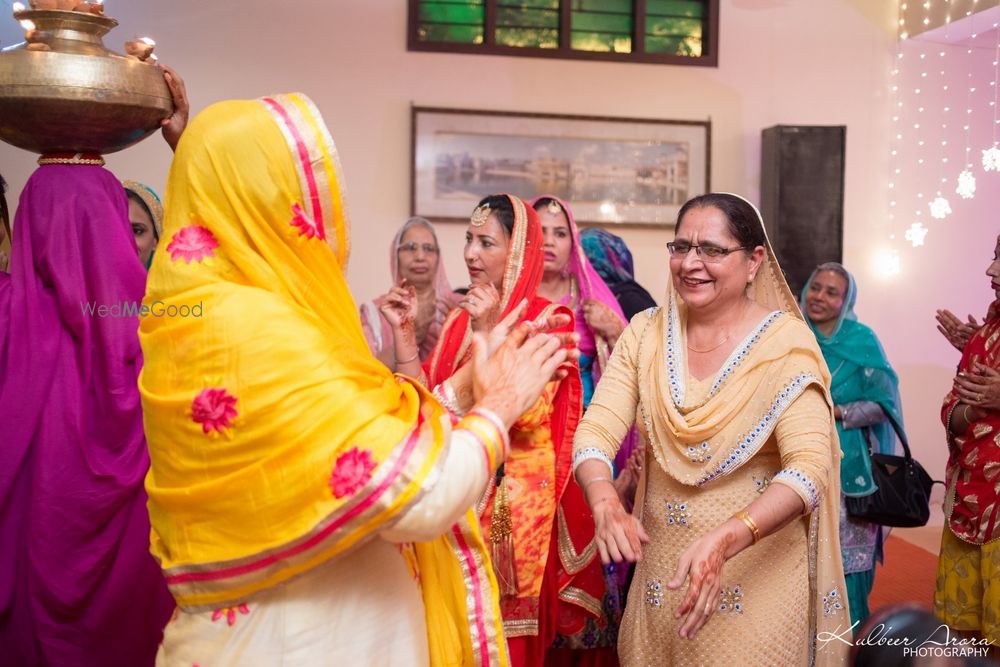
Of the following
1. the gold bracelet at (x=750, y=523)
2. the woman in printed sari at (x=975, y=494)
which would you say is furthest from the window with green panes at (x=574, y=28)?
the gold bracelet at (x=750, y=523)

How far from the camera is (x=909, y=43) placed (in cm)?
651

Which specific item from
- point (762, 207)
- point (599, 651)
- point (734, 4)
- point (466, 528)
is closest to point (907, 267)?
point (762, 207)

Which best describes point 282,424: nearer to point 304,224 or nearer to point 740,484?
point 304,224

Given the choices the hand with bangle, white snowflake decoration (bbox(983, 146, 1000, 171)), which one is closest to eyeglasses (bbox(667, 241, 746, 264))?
the hand with bangle

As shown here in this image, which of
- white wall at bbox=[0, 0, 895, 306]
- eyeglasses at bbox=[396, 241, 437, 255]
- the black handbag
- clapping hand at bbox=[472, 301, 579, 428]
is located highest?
white wall at bbox=[0, 0, 895, 306]

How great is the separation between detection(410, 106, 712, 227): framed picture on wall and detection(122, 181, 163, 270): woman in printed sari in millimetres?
2230

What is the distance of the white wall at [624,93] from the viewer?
5.76 meters

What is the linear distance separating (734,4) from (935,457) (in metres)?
3.40

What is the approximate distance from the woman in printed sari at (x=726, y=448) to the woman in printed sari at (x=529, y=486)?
0.51 m

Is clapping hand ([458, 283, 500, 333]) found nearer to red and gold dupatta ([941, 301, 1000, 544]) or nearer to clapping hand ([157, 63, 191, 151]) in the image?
clapping hand ([157, 63, 191, 151])

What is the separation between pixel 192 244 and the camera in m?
1.46

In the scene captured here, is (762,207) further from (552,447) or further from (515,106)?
(552,447)

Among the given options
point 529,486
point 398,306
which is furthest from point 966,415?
point 398,306

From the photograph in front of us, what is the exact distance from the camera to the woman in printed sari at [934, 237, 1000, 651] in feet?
9.71
